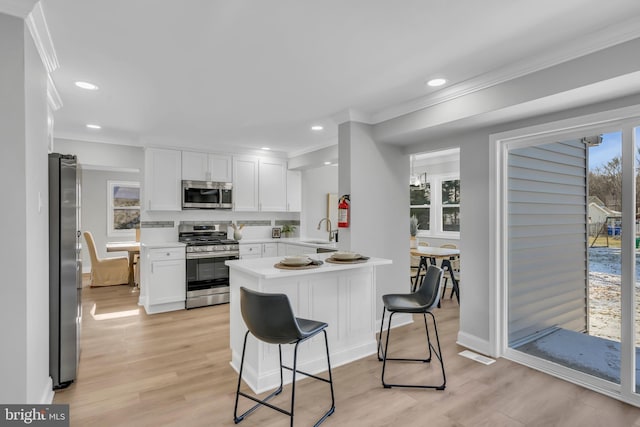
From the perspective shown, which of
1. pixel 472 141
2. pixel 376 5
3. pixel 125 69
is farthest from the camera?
pixel 472 141

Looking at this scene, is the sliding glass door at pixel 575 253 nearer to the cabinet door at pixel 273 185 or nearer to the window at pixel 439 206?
the window at pixel 439 206

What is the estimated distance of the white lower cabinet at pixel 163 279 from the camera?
471 cm

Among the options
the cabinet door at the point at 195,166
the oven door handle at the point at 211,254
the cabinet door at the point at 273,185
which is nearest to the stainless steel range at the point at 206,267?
the oven door handle at the point at 211,254

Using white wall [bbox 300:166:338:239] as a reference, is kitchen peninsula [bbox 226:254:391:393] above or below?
below

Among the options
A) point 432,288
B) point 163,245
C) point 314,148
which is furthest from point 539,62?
point 163,245

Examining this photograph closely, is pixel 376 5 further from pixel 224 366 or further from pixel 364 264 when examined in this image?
pixel 224 366

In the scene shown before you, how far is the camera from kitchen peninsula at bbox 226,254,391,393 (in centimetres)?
258

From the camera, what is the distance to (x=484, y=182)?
3.24m

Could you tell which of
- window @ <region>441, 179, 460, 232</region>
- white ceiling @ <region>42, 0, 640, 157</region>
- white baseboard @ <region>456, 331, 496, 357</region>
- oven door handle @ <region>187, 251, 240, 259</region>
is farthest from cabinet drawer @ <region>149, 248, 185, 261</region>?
window @ <region>441, 179, 460, 232</region>

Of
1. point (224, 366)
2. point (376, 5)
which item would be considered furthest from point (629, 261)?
point (224, 366)

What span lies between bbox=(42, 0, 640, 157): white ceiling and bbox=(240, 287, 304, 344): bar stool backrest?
1.66 metres

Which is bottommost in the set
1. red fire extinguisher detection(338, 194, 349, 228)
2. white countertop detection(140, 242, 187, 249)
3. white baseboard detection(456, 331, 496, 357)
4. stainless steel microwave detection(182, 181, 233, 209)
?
white baseboard detection(456, 331, 496, 357)

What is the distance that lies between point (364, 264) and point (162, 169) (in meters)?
3.61

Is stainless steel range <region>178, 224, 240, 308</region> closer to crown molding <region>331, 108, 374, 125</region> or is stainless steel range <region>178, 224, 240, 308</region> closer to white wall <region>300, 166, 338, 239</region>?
white wall <region>300, 166, 338, 239</region>
